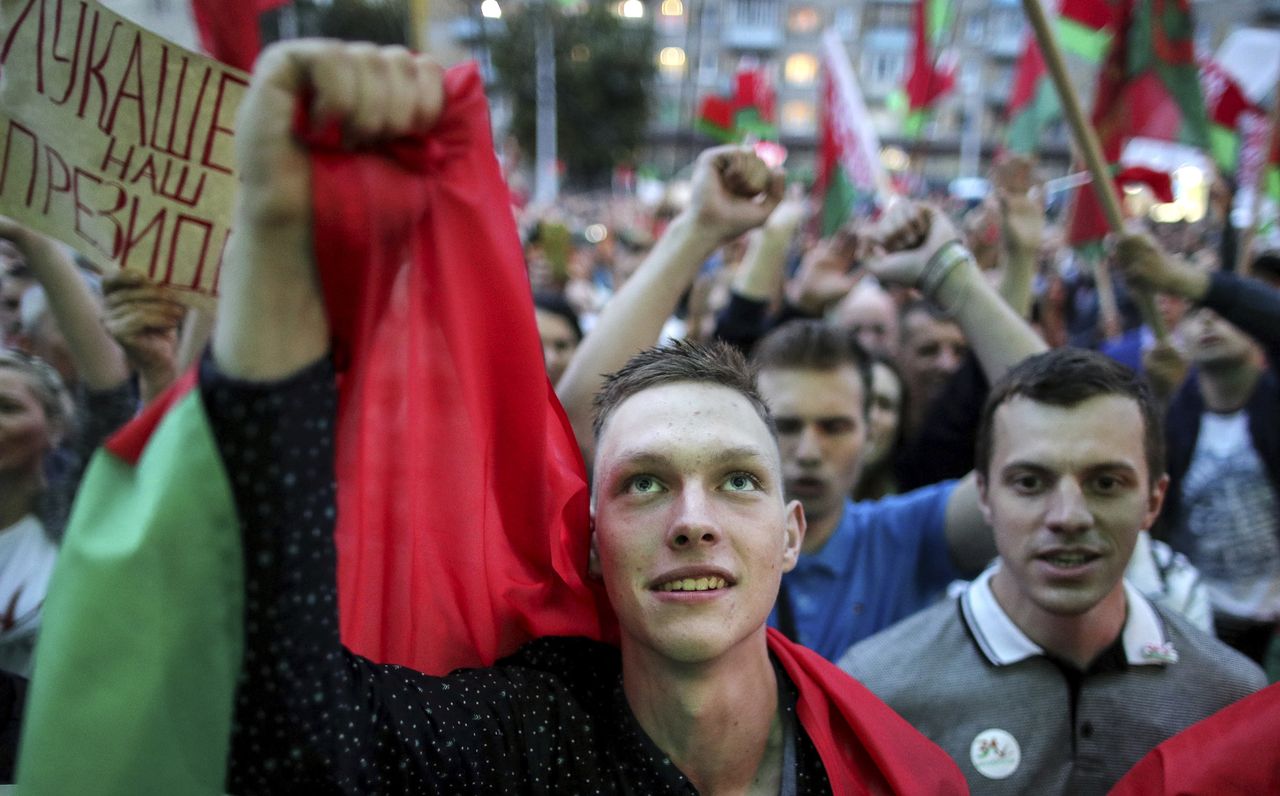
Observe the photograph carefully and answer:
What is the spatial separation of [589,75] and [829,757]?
39167 mm

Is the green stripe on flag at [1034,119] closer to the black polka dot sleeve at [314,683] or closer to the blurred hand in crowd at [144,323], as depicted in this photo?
the blurred hand in crowd at [144,323]

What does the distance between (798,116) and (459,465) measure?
62.8 meters

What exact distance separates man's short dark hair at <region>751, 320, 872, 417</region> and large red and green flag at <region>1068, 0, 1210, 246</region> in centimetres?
121

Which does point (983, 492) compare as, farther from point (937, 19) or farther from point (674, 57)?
point (674, 57)

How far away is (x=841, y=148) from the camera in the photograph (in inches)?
227

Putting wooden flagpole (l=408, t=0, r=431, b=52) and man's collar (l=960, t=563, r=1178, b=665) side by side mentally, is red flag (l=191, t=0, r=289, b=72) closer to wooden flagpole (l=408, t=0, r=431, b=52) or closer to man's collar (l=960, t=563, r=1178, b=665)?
wooden flagpole (l=408, t=0, r=431, b=52)

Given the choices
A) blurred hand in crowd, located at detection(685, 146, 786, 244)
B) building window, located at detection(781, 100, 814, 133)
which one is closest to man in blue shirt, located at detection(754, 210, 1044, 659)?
blurred hand in crowd, located at detection(685, 146, 786, 244)

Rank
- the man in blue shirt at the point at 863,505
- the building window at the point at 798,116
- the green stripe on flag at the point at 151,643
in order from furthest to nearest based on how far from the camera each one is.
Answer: the building window at the point at 798,116 < the man in blue shirt at the point at 863,505 < the green stripe on flag at the point at 151,643

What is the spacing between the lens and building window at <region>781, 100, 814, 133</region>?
6072 centimetres

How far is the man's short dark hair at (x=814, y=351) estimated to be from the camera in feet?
9.84

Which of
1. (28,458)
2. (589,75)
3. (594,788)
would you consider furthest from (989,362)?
(589,75)

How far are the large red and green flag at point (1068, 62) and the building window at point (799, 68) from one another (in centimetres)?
5645

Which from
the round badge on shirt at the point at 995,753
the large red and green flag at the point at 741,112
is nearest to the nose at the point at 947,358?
the round badge on shirt at the point at 995,753

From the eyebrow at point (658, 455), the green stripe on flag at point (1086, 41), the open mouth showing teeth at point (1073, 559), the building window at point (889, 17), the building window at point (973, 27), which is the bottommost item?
the open mouth showing teeth at point (1073, 559)
